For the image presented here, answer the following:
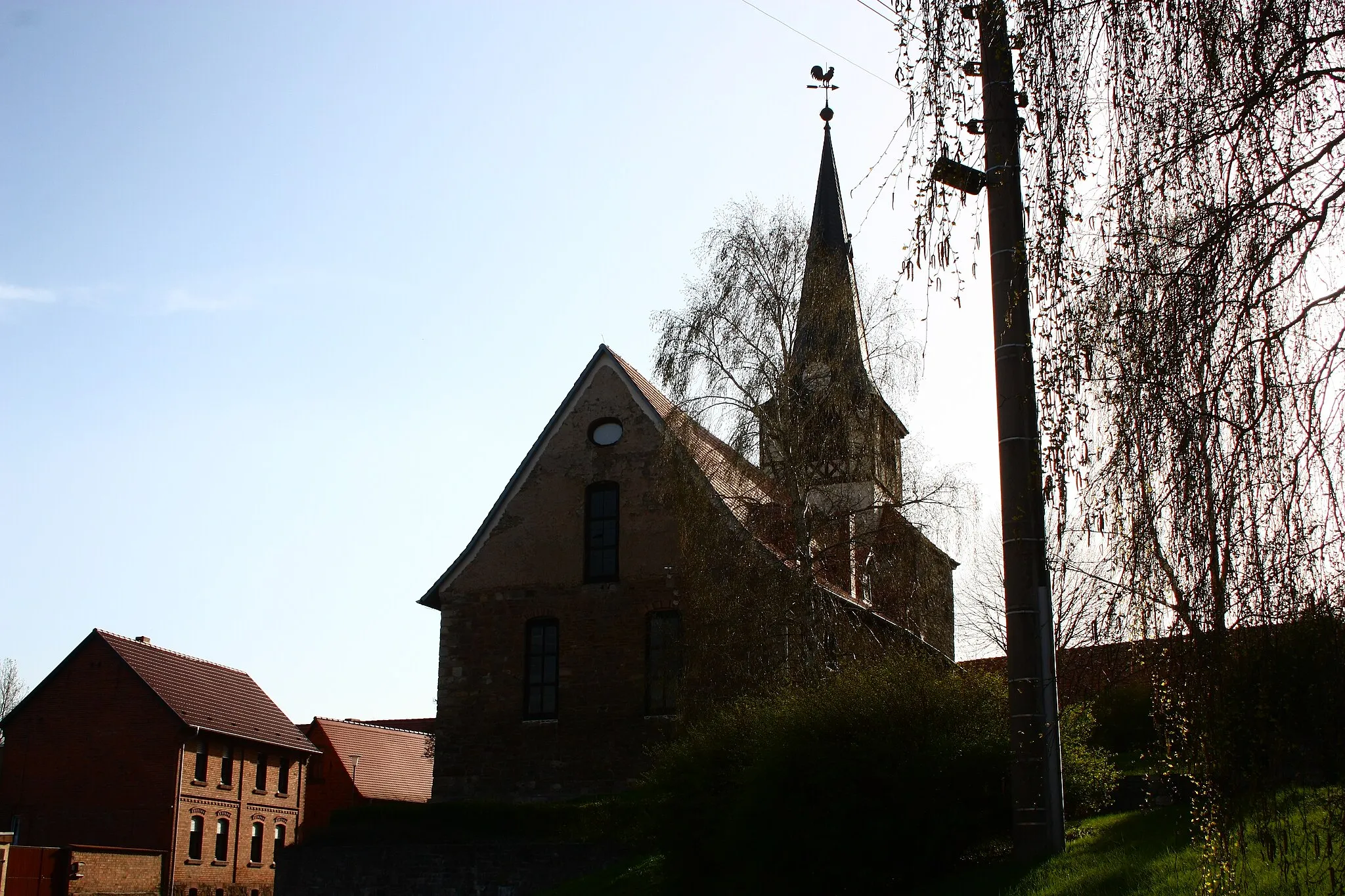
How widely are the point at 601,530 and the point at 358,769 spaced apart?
22.6m

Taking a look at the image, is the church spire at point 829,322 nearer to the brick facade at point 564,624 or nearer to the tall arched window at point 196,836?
the brick facade at point 564,624

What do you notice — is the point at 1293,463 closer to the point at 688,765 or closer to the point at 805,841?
the point at 805,841

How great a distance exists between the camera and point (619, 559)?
83.5 ft

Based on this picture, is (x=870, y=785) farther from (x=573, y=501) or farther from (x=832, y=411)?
(x=573, y=501)

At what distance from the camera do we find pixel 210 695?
37.9 metres

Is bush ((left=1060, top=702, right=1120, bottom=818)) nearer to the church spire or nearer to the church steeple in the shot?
the church steeple

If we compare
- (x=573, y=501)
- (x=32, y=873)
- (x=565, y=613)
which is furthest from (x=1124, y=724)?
(x=32, y=873)

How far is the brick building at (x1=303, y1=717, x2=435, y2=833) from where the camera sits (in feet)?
142

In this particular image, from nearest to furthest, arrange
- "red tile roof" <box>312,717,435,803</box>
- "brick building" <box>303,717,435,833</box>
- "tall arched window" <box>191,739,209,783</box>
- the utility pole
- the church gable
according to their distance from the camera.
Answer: the utility pole → the church gable → "tall arched window" <box>191,739,209,783</box> → "brick building" <box>303,717,435,833</box> → "red tile roof" <box>312,717,435,803</box>

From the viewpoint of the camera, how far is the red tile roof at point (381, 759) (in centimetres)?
4388

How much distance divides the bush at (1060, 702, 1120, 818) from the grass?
0.27 m

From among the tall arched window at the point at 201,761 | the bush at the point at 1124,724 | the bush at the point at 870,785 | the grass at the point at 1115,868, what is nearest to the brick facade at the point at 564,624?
the bush at the point at 1124,724

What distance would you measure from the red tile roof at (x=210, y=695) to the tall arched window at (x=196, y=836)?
2.45 metres

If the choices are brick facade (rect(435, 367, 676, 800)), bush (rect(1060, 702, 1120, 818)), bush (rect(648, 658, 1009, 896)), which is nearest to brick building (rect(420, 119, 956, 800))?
brick facade (rect(435, 367, 676, 800))
